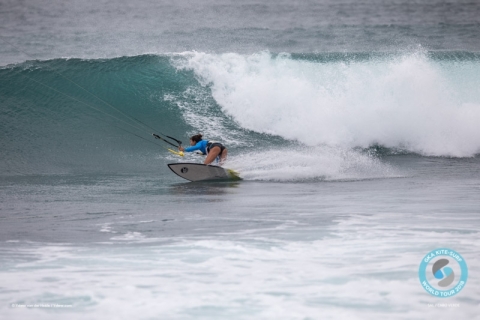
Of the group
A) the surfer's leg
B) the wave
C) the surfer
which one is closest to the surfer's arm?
the surfer

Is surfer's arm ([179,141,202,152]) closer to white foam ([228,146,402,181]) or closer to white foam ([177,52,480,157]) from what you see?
white foam ([228,146,402,181])

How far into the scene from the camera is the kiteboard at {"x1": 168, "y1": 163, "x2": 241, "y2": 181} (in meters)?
11.9

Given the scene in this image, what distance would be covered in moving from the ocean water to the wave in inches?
2.2

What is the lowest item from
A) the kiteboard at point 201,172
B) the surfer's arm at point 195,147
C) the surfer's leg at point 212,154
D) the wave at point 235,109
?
the kiteboard at point 201,172

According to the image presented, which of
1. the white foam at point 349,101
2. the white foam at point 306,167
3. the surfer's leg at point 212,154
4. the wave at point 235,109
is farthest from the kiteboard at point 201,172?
the white foam at point 349,101

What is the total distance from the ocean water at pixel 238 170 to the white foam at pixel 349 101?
5cm

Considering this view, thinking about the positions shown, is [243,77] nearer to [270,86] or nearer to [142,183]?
[270,86]

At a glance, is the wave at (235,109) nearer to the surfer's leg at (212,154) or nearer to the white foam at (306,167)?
the white foam at (306,167)

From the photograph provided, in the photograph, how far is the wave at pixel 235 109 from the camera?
15.1 meters

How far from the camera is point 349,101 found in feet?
59.0

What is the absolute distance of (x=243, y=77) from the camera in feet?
62.5

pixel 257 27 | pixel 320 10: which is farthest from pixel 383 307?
pixel 320 10

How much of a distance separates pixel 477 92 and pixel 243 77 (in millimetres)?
6712

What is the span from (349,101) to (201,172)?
7.13 meters
